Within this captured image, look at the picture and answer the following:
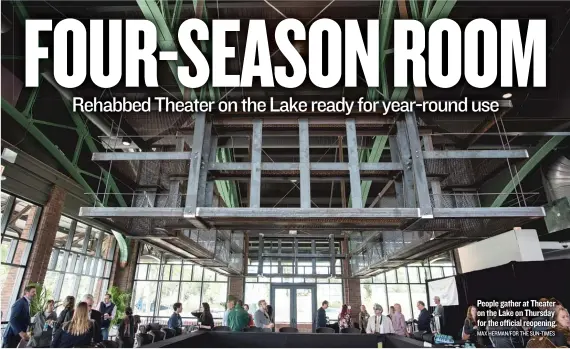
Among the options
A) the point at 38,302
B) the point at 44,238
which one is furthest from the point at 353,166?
the point at 44,238

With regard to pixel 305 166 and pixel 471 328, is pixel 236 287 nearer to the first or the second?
pixel 471 328

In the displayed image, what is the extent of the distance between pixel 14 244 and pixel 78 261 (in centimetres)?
261

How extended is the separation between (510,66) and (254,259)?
1220cm

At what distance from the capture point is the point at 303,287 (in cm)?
1282

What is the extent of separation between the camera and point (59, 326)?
500 centimetres

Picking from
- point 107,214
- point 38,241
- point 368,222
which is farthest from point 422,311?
point 38,241

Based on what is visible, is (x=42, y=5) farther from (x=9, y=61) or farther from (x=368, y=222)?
(x=368, y=222)

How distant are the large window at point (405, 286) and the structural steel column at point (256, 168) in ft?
40.9

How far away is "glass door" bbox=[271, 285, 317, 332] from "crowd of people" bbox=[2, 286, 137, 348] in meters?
→ 6.73

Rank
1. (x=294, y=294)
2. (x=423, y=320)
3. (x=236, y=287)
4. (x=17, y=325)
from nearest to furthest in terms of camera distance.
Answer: (x=17, y=325) < (x=423, y=320) < (x=294, y=294) < (x=236, y=287)

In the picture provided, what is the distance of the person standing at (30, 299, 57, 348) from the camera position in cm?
517

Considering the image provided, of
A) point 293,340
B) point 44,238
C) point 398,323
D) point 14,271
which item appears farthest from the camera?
point 44,238

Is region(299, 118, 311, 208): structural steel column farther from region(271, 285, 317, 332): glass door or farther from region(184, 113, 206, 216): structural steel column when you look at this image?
region(271, 285, 317, 332): glass door

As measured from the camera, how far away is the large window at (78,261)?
835 centimetres
